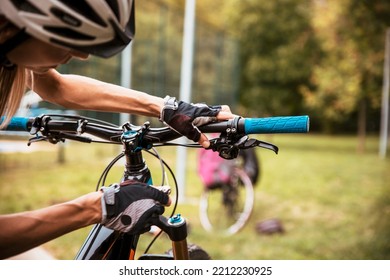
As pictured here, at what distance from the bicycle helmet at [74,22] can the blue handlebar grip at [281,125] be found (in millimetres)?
334

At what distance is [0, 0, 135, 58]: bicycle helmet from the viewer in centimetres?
97

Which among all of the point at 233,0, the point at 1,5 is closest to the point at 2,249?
the point at 1,5

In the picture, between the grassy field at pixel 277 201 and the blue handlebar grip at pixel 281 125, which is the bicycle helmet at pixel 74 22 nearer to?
the blue handlebar grip at pixel 281 125

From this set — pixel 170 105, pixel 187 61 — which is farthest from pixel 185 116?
pixel 187 61

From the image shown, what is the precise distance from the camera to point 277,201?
5.92 meters

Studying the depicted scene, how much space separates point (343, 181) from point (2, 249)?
23.2 ft

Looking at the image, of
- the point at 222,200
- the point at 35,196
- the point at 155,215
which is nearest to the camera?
the point at 155,215

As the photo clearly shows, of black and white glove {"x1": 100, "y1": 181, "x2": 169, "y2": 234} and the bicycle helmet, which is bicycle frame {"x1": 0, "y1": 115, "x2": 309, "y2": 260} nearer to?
black and white glove {"x1": 100, "y1": 181, "x2": 169, "y2": 234}

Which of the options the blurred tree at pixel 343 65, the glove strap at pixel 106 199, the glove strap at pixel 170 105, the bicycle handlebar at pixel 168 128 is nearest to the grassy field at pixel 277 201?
the bicycle handlebar at pixel 168 128

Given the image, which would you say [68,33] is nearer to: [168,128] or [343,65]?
[168,128]

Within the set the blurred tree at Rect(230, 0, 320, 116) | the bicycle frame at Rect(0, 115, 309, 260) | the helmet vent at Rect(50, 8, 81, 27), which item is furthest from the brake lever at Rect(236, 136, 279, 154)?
the blurred tree at Rect(230, 0, 320, 116)

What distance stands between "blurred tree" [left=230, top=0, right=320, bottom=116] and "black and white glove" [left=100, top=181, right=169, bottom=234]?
8085mm

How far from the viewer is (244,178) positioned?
4.52m
